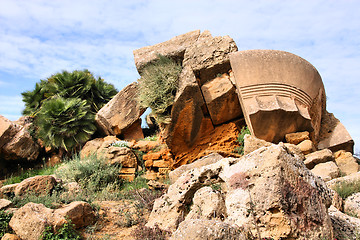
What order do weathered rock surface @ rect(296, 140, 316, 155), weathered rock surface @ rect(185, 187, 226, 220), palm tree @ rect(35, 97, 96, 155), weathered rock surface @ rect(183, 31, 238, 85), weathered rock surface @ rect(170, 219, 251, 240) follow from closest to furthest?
weathered rock surface @ rect(170, 219, 251, 240), weathered rock surface @ rect(185, 187, 226, 220), weathered rock surface @ rect(296, 140, 316, 155), weathered rock surface @ rect(183, 31, 238, 85), palm tree @ rect(35, 97, 96, 155)

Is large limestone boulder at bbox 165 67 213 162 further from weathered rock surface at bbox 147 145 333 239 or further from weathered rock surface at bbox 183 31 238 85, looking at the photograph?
weathered rock surface at bbox 147 145 333 239

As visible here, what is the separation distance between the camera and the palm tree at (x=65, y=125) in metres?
9.88

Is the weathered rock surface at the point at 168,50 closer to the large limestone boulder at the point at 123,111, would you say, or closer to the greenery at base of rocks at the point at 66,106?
the large limestone boulder at the point at 123,111

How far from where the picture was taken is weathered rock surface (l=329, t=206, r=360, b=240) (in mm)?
3448

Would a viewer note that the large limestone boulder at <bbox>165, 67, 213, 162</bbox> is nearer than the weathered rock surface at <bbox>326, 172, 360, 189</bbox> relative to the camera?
No

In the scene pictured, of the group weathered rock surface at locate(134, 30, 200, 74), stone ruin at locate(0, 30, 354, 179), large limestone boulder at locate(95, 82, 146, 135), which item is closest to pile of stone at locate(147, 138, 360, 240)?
stone ruin at locate(0, 30, 354, 179)

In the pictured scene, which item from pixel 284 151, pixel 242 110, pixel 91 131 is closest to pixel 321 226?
pixel 284 151

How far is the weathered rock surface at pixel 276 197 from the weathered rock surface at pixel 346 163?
10.3 feet

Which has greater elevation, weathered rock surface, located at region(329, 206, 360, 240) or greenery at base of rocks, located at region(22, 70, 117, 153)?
greenery at base of rocks, located at region(22, 70, 117, 153)

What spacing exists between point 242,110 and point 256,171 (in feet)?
14.0

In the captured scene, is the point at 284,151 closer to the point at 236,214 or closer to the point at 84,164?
the point at 236,214

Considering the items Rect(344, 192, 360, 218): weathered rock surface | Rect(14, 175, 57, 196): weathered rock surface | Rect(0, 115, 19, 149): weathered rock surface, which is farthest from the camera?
Rect(0, 115, 19, 149): weathered rock surface

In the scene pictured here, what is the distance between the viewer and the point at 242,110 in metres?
7.43

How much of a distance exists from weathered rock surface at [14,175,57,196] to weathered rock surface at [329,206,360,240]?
448cm
